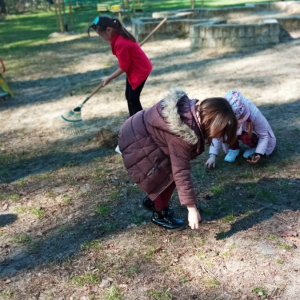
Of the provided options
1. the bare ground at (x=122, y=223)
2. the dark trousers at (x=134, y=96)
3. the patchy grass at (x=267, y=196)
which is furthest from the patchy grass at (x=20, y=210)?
the patchy grass at (x=267, y=196)

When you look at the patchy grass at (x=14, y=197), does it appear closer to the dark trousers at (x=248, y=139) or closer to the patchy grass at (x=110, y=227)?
the patchy grass at (x=110, y=227)

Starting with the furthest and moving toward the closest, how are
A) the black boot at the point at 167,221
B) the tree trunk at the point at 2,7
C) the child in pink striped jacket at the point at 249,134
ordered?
1. the tree trunk at the point at 2,7
2. the child in pink striped jacket at the point at 249,134
3. the black boot at the point at 167,221

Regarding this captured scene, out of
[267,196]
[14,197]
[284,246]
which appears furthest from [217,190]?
[14,197]

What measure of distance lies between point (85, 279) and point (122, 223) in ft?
2.19

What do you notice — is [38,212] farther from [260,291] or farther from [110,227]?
[260,291]

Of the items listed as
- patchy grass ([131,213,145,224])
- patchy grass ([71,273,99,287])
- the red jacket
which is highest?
the red jacket

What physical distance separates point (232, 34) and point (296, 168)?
19.9 ft

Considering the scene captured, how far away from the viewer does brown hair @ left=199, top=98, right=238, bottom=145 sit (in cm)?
225

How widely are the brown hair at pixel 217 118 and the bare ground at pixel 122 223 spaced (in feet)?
3.00

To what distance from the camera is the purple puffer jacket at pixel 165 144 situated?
2328 millimetres

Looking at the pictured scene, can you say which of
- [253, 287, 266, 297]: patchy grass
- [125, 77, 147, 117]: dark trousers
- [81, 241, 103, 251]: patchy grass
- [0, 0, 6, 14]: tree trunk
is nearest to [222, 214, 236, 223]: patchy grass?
[253, 287, 266, 297]: patchy grass

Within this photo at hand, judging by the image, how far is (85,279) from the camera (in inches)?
100.0

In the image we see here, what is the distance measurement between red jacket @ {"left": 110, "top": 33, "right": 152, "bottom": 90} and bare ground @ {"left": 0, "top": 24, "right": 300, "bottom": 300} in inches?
34.9

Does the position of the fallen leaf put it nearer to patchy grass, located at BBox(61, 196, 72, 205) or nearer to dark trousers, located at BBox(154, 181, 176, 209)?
dark trousers, located at BBox(154, 181, 176, 209)
